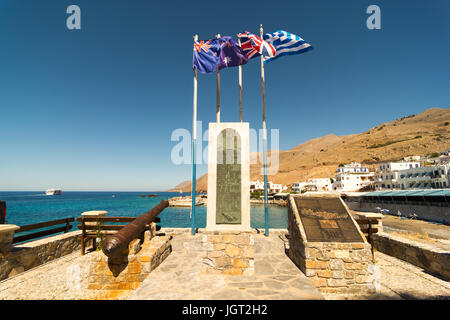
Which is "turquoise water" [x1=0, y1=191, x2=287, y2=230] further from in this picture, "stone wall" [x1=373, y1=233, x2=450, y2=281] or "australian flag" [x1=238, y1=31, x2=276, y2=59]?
"australian flag" [x1=238, y1=31, x2=276, y2=59]

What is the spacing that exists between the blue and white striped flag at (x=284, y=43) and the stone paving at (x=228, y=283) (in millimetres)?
9113

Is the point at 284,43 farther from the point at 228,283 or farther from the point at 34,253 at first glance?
the point at 34,253

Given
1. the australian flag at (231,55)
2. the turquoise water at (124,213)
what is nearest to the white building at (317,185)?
the turquoise water at (124,213)

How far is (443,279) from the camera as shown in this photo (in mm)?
4762

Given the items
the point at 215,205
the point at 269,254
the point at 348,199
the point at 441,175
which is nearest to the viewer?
the point at 215,205

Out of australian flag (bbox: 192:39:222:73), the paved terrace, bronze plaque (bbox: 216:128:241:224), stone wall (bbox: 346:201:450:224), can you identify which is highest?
australian flag (bbox: 192:39:222:73)

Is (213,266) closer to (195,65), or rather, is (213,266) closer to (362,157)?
(195,65)

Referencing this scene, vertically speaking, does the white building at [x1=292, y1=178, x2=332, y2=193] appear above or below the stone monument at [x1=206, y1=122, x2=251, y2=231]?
below

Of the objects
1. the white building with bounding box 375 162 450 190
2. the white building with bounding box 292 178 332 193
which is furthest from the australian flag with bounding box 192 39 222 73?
the white building with bounding box 292 178 332 193

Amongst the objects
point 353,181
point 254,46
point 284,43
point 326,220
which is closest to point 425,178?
point 353,181

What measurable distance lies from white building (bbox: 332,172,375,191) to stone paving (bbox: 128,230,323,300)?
2251 inches

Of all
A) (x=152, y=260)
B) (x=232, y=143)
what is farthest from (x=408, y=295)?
(x=152, y=260)

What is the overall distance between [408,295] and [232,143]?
531cm

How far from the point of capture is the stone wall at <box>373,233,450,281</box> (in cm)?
490
